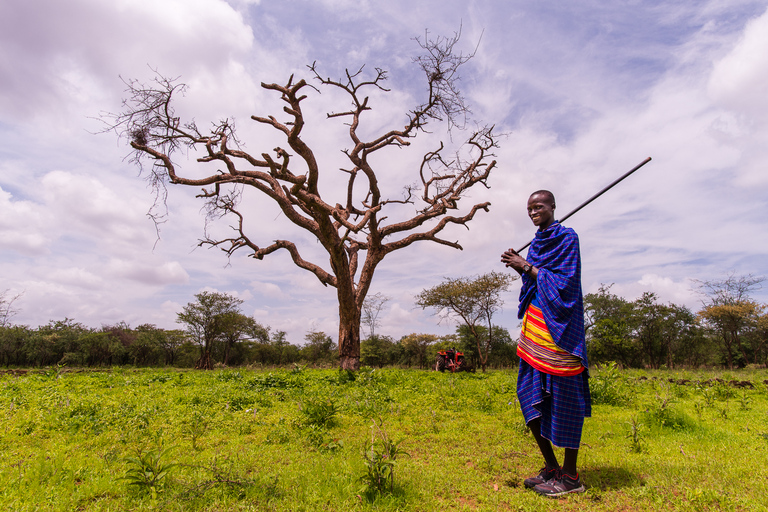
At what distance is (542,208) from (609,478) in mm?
2453

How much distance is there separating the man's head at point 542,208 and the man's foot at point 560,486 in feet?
7.04

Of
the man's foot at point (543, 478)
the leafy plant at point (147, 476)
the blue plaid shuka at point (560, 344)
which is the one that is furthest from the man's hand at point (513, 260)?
the leafy plant at point (147, 476)

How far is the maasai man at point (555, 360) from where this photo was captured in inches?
120

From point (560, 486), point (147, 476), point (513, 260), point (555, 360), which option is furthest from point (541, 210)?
point (147, 476)

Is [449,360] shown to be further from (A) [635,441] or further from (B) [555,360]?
(B) [555,360]

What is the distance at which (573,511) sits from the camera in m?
2.71

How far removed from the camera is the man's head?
11.7 feet

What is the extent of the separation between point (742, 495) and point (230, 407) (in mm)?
6007

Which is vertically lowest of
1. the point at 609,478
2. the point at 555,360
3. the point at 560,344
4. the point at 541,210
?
the point at 609,478

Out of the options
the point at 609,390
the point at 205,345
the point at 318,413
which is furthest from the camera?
the point at 205,345

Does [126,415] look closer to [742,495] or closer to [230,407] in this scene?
[230,407]

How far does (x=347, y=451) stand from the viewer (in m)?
3.98

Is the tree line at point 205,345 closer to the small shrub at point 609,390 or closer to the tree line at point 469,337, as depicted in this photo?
the tree line at point 469,337

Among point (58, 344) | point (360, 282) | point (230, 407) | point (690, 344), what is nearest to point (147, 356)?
point (58, 344)
